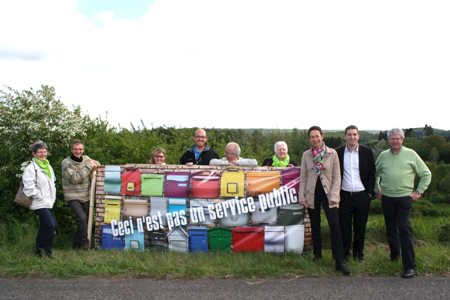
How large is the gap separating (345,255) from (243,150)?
21.6 ft

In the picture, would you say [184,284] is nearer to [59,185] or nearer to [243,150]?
[59,185]

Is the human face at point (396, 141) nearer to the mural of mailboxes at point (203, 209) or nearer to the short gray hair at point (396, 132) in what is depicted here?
the short gray hair at point (396, 132)

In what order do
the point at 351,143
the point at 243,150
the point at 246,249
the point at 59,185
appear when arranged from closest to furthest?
the point at 351,143, the point at 246,249, the point at 59,185, the point at 243,150

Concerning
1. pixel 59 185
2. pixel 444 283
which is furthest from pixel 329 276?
pixel 59 185

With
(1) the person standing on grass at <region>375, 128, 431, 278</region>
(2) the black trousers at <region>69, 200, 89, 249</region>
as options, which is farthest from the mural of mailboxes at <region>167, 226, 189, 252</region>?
(1) the person standing on grass at <region>375, 128, 431, 278</region>

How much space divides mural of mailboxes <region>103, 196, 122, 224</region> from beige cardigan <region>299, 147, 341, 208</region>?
115 inches

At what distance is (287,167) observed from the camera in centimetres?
711

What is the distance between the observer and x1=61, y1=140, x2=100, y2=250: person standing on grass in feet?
23.3

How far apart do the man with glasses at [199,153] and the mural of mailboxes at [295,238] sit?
1.84 meters

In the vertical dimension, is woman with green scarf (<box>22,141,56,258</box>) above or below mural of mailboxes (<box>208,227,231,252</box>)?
above

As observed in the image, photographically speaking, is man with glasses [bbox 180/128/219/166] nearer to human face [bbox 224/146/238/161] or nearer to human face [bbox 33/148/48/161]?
human face [bbox 224/146/238/161]

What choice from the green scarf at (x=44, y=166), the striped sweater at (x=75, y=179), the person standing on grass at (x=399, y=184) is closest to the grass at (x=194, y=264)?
the person standing on grass at (x=399, y=184)

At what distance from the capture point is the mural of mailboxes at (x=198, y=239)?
6965mm

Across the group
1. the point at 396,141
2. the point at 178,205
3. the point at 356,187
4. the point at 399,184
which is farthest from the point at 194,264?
the point at 396,141
